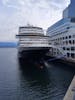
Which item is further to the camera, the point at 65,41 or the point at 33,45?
the point at 65,41

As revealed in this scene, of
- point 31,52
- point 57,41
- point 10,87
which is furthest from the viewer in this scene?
point 57,41

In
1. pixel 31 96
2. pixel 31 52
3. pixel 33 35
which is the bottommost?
pixel 31 96

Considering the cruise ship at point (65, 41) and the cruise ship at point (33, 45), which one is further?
the cruise ship at point (65, 41)

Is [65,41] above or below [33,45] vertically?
above

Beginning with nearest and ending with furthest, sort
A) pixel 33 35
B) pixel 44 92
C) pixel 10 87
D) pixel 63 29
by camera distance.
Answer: pixel 44 92
pixel 10 87
pixel 33 35
pixel 63 29

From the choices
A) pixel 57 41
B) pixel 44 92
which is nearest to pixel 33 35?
pixel 57 41

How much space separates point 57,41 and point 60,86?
146 feet

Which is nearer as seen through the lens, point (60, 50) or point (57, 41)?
point (60, 50)

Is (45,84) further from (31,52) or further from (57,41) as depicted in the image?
(57,41)

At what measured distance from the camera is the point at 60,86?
30.0 meters

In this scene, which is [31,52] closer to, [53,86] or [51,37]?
[53,86]

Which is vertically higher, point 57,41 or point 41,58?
point 57,41

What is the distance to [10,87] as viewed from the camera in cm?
2964

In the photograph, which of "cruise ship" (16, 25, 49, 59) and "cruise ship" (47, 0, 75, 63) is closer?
"cruise ship" (16, 25, 49, 59)
